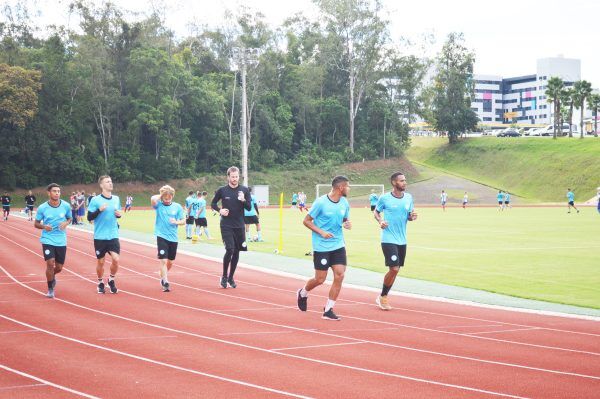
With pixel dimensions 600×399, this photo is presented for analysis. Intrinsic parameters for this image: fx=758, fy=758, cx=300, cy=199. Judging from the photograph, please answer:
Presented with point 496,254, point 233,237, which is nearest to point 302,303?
point 233,237

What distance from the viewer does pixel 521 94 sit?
167375mm

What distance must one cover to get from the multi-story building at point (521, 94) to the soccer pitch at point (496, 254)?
131787mm

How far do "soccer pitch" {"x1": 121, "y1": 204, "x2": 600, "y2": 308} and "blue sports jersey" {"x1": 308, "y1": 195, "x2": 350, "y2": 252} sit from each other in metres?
4.66

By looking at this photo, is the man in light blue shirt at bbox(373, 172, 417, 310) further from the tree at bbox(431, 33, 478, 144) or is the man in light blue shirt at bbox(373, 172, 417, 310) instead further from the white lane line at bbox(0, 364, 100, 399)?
the tree at bbox(431, 33, 478, 144)

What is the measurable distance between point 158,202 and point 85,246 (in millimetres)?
12528

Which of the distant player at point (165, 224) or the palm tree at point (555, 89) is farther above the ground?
the palm tree at point (555, 89)

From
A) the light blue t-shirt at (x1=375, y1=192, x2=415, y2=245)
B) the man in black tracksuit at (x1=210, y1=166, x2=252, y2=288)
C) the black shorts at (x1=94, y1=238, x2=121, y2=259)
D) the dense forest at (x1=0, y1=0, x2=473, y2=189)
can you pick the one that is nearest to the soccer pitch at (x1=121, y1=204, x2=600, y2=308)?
the light blue t-shirt at (x1=375, y1=192, x2=415, y2=245)

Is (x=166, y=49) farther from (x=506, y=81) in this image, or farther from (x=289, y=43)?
(x=506, y=81)

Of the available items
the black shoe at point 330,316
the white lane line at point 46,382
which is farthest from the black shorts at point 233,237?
the white lane line at point 46,382

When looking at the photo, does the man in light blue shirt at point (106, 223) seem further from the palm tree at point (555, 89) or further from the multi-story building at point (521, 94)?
the multi-story building at point (521, 94)

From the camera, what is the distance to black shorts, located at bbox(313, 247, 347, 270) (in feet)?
36.7

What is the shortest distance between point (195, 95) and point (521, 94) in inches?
4138

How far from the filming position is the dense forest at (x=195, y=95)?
245ft

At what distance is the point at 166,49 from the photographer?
8906cm
